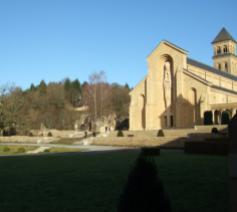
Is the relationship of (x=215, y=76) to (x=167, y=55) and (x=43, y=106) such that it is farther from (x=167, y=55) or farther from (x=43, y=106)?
(x=43, y=106)

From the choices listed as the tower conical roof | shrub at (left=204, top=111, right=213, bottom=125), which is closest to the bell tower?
the tower conical roof

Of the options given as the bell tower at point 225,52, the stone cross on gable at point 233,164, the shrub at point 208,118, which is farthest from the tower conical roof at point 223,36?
the stone cross on gable at point 233,164

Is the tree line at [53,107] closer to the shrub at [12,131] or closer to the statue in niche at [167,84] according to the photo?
the shrub at [12,131]

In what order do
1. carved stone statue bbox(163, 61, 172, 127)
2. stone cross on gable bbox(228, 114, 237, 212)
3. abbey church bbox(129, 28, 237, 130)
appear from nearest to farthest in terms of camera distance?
1. stone cross on gable bbox(228, 114, 237, 212)
2. abbey church bbox(129, 28, 237, 130)
3. carved stone statue bbox(163, 61, 172, 127)

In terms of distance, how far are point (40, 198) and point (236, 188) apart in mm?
5826

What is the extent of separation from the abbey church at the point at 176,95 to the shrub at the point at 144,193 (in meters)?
46.7

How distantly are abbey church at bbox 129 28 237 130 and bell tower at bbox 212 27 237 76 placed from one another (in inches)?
1201

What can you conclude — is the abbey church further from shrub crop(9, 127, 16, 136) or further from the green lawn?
the green lawn

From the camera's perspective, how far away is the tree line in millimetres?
67062

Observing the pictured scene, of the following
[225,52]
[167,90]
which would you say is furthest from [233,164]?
[225,52]

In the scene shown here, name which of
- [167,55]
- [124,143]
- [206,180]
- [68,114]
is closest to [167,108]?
[167,55]

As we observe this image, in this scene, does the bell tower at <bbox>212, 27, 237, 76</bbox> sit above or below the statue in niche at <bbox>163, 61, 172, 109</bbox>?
above

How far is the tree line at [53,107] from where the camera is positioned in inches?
2640

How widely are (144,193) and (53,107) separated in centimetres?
8411
